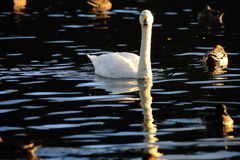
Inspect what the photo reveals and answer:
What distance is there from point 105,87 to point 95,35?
8767 mm

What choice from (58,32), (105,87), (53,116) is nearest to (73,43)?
(58,32)

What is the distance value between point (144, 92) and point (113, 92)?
0.73m

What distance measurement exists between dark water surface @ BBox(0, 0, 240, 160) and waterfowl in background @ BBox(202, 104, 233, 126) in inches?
8.4

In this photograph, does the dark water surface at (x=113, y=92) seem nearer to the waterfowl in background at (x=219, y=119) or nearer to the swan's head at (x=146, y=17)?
the waterfowl in background at (x=219, y=119)

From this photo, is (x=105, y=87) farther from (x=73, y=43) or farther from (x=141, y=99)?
(x=73, y=43)

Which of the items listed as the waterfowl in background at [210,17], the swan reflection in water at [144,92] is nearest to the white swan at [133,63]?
the swan reflection in water at [144,92]

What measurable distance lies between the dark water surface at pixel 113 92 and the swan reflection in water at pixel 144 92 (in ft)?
0.06

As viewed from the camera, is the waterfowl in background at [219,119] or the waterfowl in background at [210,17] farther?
the waterfowl in background at [210,17]

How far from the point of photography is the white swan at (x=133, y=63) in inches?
545

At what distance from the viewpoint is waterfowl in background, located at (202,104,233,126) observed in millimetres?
9609

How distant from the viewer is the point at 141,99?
12.1 meters

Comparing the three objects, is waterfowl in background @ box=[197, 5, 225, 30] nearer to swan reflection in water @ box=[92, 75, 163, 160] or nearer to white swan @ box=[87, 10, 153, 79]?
white swan @ box=[87, 10, 153, 79]

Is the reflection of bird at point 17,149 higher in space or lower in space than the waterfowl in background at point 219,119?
lower

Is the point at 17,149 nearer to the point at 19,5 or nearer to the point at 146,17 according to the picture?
the point at 146,17
